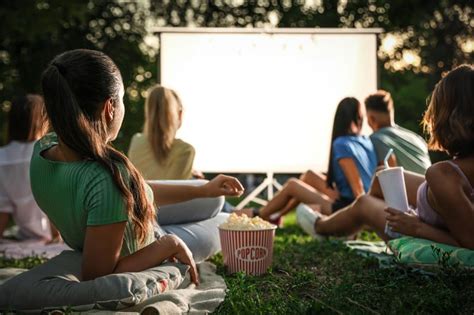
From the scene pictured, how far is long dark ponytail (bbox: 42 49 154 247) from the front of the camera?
6.82 feet

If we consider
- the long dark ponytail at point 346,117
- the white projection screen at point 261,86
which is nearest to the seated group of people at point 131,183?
the long dark ponytail at point 346,117

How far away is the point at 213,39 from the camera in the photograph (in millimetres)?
6289

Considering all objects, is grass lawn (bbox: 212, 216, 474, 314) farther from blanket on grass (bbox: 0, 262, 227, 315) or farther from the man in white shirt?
the man in white shirt

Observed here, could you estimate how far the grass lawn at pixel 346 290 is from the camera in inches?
85.7

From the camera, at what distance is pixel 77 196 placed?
6.90 ft

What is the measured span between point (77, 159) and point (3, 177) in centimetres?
230

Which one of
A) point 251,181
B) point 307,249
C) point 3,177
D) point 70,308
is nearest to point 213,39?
point 3,177

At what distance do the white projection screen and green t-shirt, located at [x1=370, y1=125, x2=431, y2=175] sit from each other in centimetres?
165

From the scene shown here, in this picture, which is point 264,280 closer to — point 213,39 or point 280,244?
point 280,244

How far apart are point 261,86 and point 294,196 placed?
161cm

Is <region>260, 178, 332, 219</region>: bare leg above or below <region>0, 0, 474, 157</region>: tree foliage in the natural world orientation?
below

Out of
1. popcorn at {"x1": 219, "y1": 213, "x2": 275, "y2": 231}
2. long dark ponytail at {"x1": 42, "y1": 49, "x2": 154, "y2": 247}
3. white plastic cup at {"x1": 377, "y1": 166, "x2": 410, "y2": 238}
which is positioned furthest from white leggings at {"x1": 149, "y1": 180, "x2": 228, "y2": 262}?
long dark ponytail at {"x1": 42, "y1": 49, "x2": 154, "y2": 247}

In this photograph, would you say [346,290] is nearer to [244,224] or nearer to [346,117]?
[244,224]

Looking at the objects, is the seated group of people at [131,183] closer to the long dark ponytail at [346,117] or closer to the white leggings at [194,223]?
the white leggings at [194,223]
